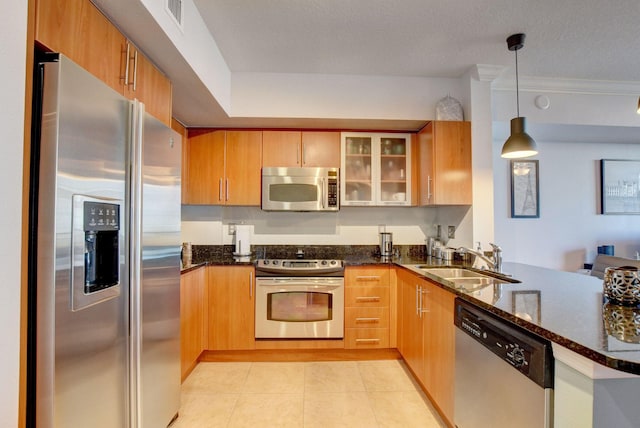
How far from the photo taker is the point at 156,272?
1.52 metres

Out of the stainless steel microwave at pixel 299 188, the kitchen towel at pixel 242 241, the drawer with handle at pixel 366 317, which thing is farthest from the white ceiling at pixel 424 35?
the drawer with handle at pixel 366 317

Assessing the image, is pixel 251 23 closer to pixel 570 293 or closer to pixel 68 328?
pixel 68 328

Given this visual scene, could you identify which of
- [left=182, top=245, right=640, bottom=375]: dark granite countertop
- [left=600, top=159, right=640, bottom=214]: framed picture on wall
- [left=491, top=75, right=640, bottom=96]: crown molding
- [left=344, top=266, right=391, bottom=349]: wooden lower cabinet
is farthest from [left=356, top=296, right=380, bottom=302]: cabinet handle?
[left=600, top=159, right=640, bottom=214]: framed picture on wall

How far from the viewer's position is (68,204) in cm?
99

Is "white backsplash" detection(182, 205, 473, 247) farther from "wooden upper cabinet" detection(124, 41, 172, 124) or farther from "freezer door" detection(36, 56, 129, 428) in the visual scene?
"freezer door" detection(36, 56, 129, 428)

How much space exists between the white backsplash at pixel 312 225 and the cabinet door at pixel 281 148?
58 cm

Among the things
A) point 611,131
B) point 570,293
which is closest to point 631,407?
point 570,293

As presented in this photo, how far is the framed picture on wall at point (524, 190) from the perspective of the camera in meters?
3.34

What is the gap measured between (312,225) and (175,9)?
216cm

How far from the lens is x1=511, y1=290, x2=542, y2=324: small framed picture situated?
3.65ft

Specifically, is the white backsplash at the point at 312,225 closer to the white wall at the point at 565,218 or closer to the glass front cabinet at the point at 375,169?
the glass front cabinet at the point at 375,169

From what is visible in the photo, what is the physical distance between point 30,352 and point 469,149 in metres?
2.91

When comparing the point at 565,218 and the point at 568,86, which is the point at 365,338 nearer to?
the point at 565,218

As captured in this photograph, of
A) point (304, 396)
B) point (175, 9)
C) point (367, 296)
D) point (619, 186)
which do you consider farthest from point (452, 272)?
point (619, 186)
